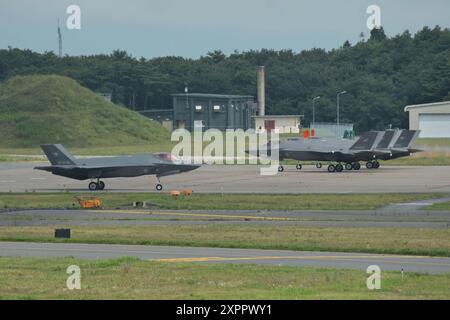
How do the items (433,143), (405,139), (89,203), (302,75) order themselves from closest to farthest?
(89,203)
(405,139)
(433,143)
(302,75)

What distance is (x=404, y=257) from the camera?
85.1 feet

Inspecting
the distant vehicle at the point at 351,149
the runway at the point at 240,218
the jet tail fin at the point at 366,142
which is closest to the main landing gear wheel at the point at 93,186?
the runway at the point at 240,218

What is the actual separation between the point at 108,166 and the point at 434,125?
227ft

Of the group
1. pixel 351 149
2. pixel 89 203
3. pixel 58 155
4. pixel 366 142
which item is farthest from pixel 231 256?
pixel 366 142

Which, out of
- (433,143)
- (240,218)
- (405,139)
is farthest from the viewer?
(433,143)

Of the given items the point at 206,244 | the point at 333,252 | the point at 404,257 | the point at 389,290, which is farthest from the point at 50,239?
the point at 389,290

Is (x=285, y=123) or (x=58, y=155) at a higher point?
(x=285, y=123)

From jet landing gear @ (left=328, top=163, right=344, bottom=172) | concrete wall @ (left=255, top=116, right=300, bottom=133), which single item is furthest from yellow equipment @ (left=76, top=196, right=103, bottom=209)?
concrete wall @ (left=255, top=116, right=300, bottom=133)

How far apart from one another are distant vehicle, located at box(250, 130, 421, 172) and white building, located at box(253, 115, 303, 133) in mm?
66597

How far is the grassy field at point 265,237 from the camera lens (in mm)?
27853

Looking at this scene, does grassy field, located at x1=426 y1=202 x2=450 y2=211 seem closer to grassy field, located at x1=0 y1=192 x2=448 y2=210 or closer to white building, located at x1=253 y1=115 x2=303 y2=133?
grassy field, located at x1=0 y1=192 x2=448 y2=210

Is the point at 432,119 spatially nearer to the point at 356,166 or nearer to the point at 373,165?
the point at 373,165

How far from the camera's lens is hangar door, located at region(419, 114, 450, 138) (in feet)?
377

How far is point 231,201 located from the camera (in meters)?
45.3
